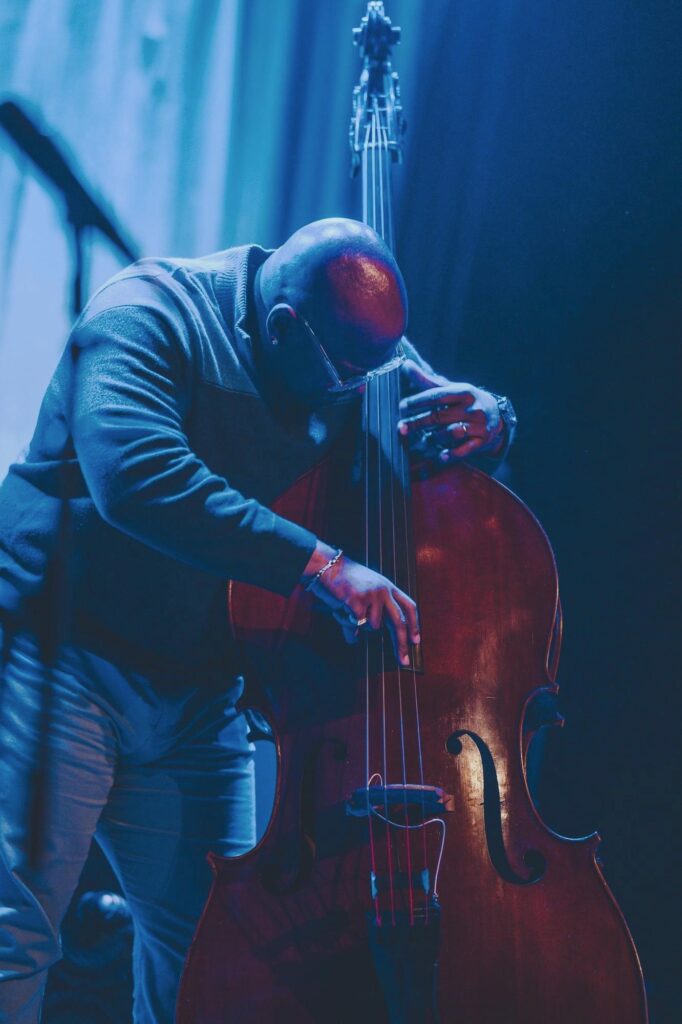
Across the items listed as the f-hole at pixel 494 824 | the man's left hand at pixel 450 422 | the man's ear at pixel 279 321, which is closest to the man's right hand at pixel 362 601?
the f-hole at pixel 494 824

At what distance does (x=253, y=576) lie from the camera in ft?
4.01

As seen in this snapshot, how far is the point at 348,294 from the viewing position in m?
1.49

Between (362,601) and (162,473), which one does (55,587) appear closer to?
(162,473)

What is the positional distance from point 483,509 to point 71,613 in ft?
2.41

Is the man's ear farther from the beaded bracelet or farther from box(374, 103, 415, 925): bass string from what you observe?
the beaded bracelet

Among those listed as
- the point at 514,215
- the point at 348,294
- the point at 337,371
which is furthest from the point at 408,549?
the point at 514,215

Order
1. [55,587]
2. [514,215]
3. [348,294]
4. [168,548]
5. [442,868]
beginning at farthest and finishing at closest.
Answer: [514,215]
[348,294]
[55,587]
[168,548]
[442,868]

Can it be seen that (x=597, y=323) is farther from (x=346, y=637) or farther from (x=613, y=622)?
(x=346, y=637)

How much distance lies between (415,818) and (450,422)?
716 mm

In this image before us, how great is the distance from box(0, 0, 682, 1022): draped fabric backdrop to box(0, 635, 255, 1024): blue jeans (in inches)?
23.7

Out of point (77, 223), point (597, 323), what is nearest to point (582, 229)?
point (597, 323)

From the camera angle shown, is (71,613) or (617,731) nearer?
(71,613)

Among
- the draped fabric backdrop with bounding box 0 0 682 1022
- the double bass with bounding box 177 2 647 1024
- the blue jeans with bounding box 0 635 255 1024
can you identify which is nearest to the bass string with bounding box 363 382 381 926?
the double bass with bounding box 177 2 647 1024

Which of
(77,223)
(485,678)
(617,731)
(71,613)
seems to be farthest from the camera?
(617,731)
